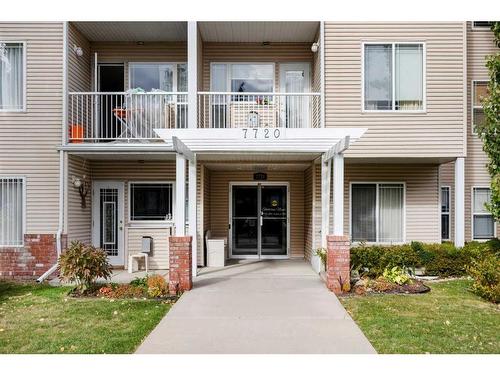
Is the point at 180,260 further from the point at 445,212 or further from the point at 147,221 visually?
the point at 445,212

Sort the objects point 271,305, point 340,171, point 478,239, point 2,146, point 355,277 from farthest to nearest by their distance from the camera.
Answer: point 478,239 → point 2,146 → point 355,277 → point 340,171 → point 271,305

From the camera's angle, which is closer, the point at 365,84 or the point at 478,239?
the point at 365,84

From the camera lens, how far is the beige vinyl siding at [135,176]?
11.8m

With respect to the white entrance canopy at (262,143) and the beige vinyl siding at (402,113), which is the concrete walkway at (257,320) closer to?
the white entrance canopy at (262,143)

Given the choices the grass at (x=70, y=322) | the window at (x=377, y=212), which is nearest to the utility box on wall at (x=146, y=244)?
the grass at (x=70, y=322)

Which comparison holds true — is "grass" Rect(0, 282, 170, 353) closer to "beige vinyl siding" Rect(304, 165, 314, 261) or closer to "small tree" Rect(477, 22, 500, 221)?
"beige vinyl siding" Rect(304, 165, 314, 261)

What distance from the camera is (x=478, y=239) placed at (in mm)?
12430

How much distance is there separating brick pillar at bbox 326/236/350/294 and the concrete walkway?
0.28m

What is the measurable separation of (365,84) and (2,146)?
Result: 881 centimetres

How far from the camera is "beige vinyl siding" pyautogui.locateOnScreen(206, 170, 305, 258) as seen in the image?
1338cm

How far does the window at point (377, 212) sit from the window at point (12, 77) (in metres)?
8.68

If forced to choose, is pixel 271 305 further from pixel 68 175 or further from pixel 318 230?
pixel 68 175

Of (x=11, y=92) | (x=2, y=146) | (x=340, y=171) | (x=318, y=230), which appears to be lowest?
(x=318, y=230)

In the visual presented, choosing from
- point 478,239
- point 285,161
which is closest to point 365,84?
point 285,161
